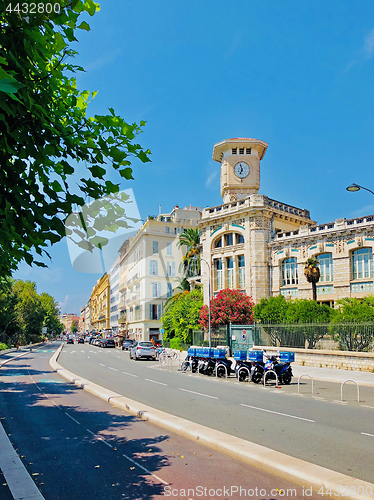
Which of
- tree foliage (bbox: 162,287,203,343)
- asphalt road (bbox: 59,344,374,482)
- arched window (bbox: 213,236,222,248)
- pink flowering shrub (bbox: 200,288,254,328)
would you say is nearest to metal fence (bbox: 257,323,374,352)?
pink flowering shrub (bbox: 200,288,254,328)

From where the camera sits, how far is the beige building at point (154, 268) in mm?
63281

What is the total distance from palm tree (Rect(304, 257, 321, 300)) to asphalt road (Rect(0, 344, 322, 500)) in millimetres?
22832

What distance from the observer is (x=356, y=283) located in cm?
3081

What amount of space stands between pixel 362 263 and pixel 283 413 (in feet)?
73.3

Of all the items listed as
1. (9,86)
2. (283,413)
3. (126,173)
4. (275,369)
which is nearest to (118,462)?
(126,173)

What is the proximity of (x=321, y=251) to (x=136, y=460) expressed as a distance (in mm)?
28946

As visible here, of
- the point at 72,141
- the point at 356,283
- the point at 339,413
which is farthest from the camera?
the point at 356,283

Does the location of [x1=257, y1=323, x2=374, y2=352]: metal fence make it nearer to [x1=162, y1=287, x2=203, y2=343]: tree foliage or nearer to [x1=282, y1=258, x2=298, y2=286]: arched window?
[x1=282, y1=258, x2=298, y2=286]: arched window

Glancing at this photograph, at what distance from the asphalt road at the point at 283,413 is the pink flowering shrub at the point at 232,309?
16.0 metres

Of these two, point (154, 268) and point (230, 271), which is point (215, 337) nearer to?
point (230, 271)

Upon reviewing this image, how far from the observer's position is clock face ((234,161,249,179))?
4776 centimetres

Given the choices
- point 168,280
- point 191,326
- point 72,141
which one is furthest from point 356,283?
point 168,280

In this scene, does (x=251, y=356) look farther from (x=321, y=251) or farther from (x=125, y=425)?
(x=321, y=251)

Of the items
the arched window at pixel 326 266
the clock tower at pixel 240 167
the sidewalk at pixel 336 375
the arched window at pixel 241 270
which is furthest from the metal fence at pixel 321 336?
the clock tower at pixel 240 167
